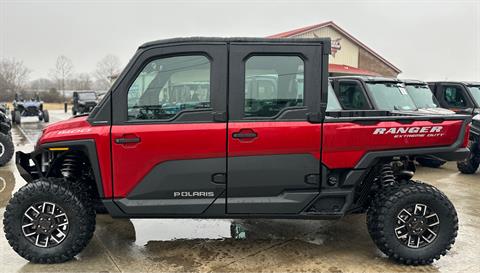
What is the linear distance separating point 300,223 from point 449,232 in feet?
5.85

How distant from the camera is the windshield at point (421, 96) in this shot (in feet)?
30.0

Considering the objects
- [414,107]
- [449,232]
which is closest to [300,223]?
[449,232]

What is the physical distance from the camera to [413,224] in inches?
149

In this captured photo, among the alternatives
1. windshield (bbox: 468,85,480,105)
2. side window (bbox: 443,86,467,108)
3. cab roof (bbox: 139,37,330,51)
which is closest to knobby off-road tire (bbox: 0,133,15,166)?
cab roof (bbox: 139,37,330,51)

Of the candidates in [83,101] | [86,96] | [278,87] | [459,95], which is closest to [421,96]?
[459,95]

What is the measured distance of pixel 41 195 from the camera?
370 centimetres

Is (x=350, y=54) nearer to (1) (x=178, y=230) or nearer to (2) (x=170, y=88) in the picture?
(1) (x=178, y=230)

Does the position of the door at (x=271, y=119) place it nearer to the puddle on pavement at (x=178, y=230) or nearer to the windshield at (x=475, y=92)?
the puddle on pavement at (x=178, y=230)

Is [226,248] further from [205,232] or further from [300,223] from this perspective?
[300,223]

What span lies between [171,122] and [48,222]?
151 centimetres

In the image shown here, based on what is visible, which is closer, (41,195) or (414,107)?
(41,195)

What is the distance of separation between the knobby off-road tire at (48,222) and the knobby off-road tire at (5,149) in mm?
5814

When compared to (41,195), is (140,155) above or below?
above

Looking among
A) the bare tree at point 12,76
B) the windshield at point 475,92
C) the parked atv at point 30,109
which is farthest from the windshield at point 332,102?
the bare tree at point 12,76
